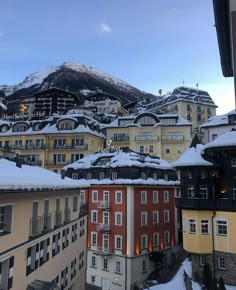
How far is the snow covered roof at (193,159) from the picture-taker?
3425cm

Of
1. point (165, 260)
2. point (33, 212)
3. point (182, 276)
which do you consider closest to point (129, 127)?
point (165, 260)

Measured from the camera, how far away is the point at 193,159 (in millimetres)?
34938

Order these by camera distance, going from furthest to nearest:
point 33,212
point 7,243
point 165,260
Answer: point 165,260 < point 33,212 < point 7,243

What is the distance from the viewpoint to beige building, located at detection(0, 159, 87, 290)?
46.3ft

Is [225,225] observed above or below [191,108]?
below

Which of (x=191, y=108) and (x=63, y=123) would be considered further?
(x=191, y=108)

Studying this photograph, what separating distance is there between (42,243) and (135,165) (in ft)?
93.7

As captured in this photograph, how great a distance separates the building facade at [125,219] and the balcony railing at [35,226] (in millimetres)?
27851

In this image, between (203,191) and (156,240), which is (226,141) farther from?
(156,240)

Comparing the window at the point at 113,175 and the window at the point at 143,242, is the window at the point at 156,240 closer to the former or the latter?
the window at the point at 143,242

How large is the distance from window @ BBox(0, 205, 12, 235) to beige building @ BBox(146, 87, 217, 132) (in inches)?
3344

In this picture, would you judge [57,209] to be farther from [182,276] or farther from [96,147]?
[96,147]

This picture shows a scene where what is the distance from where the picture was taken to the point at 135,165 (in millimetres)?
46562

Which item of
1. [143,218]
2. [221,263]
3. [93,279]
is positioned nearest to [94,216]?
[143,218]
